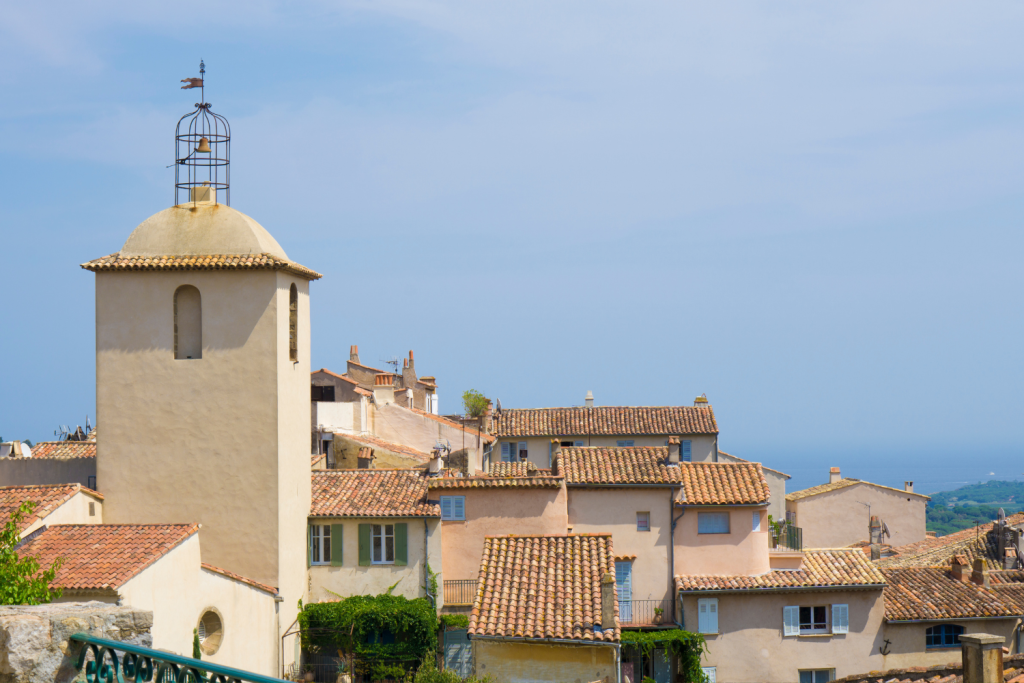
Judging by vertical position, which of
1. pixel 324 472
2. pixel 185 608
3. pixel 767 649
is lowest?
pixel 767 649

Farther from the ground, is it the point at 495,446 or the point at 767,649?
the point at 495,446

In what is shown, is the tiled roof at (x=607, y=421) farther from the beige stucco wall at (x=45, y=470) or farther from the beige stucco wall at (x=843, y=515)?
the beige stucco wall at (x=45, y=470)

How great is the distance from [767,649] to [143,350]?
2235 cm

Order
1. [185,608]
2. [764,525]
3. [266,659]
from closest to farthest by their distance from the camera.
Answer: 1. [185,608]
2. [266,659]
3. [764,525]

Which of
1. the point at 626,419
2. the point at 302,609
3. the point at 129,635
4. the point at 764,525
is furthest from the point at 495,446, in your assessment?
the point at 129,635

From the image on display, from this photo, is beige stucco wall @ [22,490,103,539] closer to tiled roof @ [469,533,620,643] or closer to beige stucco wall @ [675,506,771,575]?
tiled roof @ [469,533,620,643]

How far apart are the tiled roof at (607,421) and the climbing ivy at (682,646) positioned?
26.1 meters

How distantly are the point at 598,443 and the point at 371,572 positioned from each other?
100 ft

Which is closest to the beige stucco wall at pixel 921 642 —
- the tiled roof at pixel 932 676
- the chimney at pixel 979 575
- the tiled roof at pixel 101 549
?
the chimney at pixel 979 575

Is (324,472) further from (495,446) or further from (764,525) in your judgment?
(495,446)

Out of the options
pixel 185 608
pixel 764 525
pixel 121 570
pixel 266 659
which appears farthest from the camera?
pixel 764 525

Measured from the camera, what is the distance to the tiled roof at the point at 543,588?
928 inches

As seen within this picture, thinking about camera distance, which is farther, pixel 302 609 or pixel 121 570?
pixel 302 609

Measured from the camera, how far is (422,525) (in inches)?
1281
